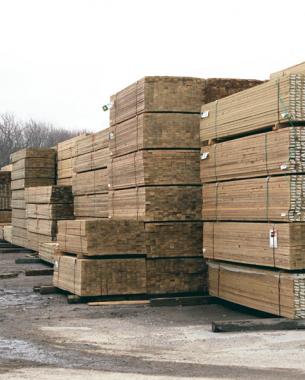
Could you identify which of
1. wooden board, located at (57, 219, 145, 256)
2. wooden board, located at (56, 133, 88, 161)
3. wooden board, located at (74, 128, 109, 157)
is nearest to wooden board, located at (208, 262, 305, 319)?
wooden board, located at (57, 219, 145, 256)

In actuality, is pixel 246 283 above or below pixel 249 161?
below

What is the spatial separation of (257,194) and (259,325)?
178cm

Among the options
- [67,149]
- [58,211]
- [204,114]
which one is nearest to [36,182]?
[67,149]

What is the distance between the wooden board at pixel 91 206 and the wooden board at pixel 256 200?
420 cm

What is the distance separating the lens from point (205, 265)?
11258 millimetres

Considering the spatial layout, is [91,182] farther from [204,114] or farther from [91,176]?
[204,114]

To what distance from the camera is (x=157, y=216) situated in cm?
1096

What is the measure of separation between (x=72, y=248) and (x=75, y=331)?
290 cm

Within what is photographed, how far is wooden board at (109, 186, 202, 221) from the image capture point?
10953 millimetres

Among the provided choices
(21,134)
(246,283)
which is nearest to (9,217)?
(246,283)

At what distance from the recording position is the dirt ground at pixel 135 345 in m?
6.47

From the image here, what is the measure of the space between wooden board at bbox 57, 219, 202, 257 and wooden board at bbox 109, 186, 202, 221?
13cm

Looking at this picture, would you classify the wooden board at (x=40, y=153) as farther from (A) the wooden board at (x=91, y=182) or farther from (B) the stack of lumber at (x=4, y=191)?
(B) the stack of lumber at (x=4, y=191)

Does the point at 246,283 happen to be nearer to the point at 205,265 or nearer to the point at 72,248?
the point at 205,265
